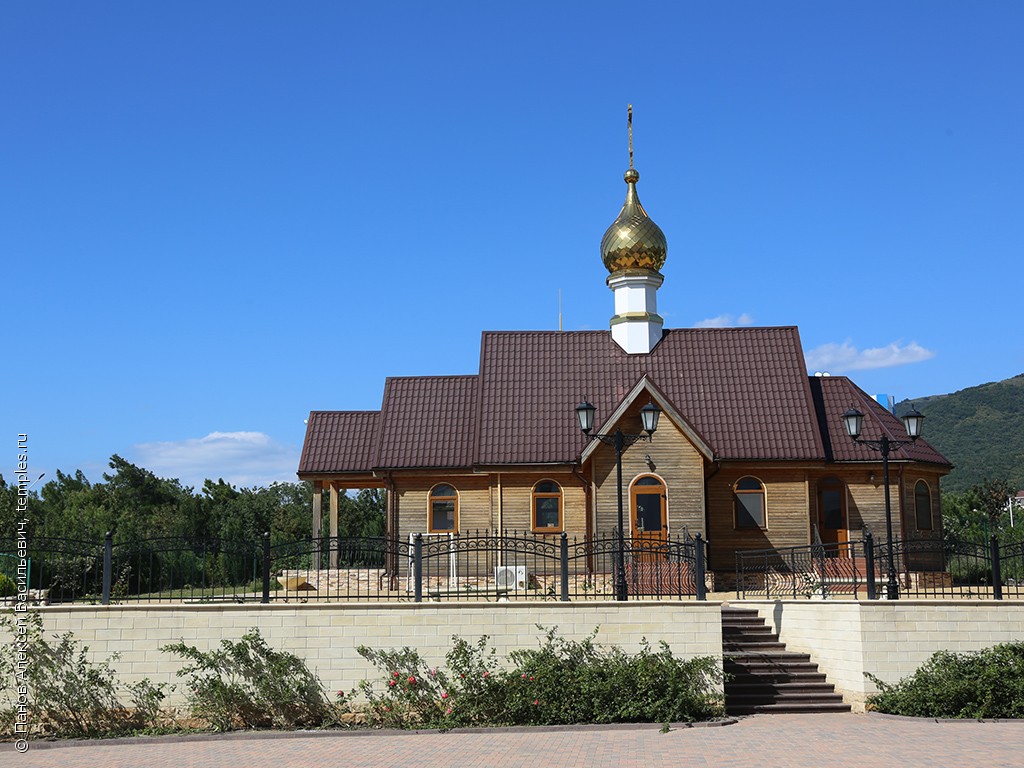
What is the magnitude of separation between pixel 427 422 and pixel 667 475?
6.80 meters

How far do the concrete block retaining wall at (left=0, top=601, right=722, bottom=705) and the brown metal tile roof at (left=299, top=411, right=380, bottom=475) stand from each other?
43.0ft

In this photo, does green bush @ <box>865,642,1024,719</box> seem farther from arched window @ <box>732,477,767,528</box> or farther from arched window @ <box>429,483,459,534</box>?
arched window @ <box>429,483,459,534</box>

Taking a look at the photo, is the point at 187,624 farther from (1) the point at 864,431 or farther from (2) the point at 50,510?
(2) the point at 50,510

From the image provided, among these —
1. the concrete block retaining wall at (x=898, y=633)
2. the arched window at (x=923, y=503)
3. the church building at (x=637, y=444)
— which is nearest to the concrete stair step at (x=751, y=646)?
the concrete block retaining wall at (x=898, y=633)

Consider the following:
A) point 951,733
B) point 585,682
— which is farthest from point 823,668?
point 585,682

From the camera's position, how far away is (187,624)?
46.0ft

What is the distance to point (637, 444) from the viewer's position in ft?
79.3

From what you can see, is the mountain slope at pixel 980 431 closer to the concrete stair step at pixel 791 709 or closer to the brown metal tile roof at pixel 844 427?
the brown metal tile roof at pixel 844 427

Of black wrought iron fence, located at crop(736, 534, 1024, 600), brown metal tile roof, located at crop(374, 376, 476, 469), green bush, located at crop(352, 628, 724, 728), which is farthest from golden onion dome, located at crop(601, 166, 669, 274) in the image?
green bush, located at crop(352, 628, 724, 728)

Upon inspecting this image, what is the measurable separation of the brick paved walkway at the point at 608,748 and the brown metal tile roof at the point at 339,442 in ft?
48.3

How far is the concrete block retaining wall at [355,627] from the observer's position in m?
13.9

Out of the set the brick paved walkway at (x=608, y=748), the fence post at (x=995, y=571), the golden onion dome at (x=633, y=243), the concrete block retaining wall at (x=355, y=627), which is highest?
the golden onion dome at (x=633, y=243)

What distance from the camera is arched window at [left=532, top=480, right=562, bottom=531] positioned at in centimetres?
2569

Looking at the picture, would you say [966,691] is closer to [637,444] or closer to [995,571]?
[995,571]
